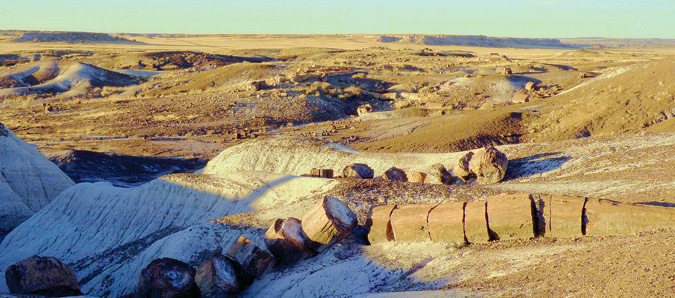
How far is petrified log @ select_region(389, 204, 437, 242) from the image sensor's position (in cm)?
776

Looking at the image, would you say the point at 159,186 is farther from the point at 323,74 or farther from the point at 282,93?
the point at 323,74

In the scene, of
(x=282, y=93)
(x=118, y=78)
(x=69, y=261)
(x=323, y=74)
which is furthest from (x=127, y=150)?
(x=118, y=78)

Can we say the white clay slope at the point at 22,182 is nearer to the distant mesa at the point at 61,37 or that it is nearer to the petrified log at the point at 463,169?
the petrified log at the point at 463,169

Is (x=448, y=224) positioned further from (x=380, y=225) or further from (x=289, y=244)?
(x=289, y=244)

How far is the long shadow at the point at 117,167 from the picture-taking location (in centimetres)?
2016

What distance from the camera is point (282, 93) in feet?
112

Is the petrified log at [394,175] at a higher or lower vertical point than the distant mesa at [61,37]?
lower

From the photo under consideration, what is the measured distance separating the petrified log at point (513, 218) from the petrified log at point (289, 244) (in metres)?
2.75

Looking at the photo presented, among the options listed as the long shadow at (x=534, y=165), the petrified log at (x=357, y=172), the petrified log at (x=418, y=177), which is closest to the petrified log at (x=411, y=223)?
the petrified log at (x=418, y=177)

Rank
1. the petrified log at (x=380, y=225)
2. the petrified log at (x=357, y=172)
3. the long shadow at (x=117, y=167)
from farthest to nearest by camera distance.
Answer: the long shadow at (x=117, y=167) → the petrified log at (x=357, y=172) → the petrified log at (x=380, y=225)

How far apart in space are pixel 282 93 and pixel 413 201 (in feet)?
82.4

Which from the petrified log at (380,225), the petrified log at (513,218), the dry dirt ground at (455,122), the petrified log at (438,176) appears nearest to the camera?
the dry dirt ground at (455,122)

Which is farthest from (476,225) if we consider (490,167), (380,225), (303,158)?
(303,158)

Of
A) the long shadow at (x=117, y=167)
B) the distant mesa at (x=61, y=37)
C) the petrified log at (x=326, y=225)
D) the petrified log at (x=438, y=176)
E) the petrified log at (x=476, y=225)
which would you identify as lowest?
the long shadow at (x=117, y=167)
